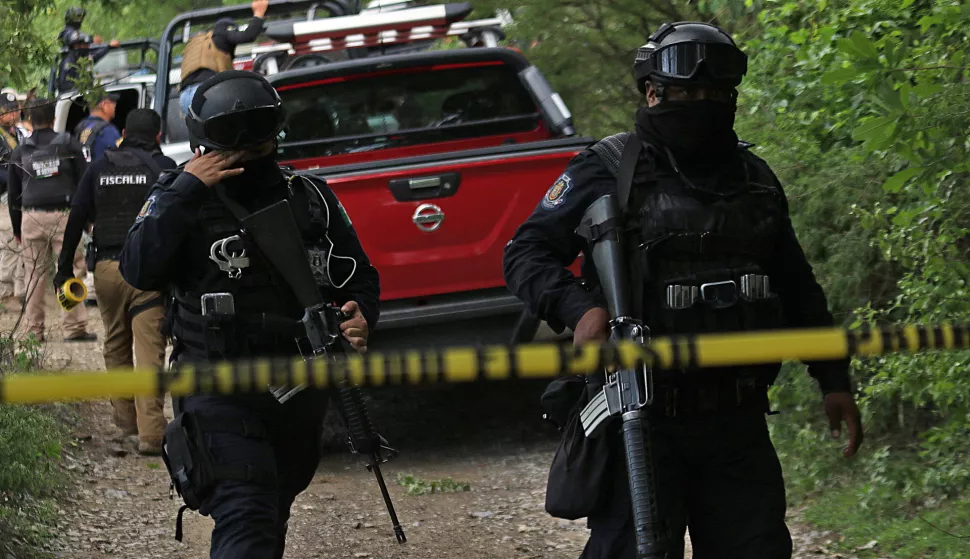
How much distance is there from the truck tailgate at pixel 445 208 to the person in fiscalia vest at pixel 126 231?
4.66 ft

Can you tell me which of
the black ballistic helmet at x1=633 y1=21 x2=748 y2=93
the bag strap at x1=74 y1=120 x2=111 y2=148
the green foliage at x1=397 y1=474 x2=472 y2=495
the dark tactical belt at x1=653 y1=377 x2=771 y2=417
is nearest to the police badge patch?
the black ballistic helmet at x1=633 y1=21 x2=748 y2=93

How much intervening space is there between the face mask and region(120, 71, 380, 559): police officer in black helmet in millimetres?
1104

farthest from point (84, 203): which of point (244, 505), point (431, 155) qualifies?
point (244, 505)

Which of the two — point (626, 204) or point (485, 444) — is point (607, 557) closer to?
point (626, 204)

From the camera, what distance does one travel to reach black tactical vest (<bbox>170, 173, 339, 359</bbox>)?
395 centimetres

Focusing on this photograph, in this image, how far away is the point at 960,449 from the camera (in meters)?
5.68

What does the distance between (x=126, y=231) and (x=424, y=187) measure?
73.3 inches

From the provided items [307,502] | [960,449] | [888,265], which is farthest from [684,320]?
[307,502]

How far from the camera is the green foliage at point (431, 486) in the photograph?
6734mm

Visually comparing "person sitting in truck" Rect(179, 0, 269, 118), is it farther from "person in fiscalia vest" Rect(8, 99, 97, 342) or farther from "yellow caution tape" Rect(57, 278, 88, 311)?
"yellow caution tape" Rect(57, 278, 88, 311)

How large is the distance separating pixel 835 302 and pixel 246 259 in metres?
3.47

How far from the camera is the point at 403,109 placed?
25.8 feet

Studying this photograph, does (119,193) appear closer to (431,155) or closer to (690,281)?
(431,155)

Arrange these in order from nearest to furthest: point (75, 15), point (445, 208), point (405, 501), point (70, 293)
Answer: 1. point (405, 501)
2. point (445, 208)
3. point (70, 293)
4. point (75, 15)
